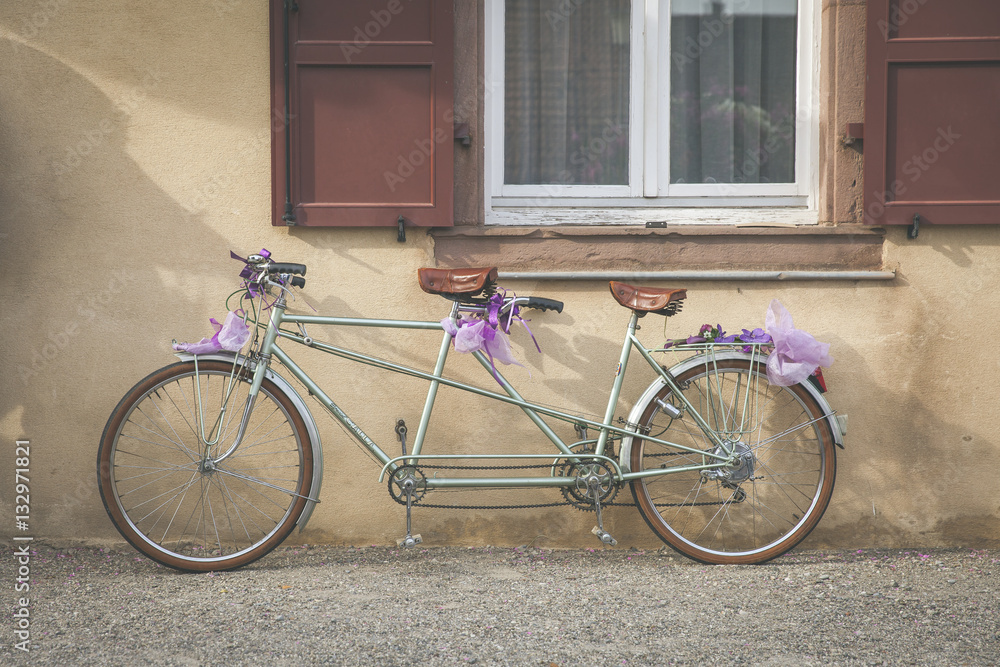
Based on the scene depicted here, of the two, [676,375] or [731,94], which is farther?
[731,94]

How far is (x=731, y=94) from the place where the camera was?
3930 mm

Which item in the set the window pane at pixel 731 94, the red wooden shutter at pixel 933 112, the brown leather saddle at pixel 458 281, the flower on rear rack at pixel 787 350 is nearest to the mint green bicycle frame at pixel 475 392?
the brown leather saddle at pixel 458 281

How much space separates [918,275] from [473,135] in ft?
6.96

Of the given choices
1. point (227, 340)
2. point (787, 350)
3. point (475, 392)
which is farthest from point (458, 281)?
point (787, 350)

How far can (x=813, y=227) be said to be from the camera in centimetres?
373

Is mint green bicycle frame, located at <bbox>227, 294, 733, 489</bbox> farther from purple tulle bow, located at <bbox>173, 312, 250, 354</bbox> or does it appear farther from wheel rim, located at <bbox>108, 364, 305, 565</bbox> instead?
wheel rim, located at <bbox>108, 364, 305, 565</bbox>

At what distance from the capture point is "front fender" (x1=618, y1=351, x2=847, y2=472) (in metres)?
3.46

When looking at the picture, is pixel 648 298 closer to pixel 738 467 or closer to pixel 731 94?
pixel 738 467

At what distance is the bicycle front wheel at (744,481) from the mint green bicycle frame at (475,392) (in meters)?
0.08

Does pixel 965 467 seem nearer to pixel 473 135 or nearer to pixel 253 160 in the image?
pixel 473 135

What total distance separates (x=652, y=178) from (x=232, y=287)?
6.63ft

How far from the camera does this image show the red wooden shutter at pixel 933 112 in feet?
11.9

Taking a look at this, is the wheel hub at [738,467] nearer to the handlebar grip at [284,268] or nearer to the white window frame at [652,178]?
the white window frame at [652,178]

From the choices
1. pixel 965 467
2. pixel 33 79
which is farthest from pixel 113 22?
pixel 965 467
